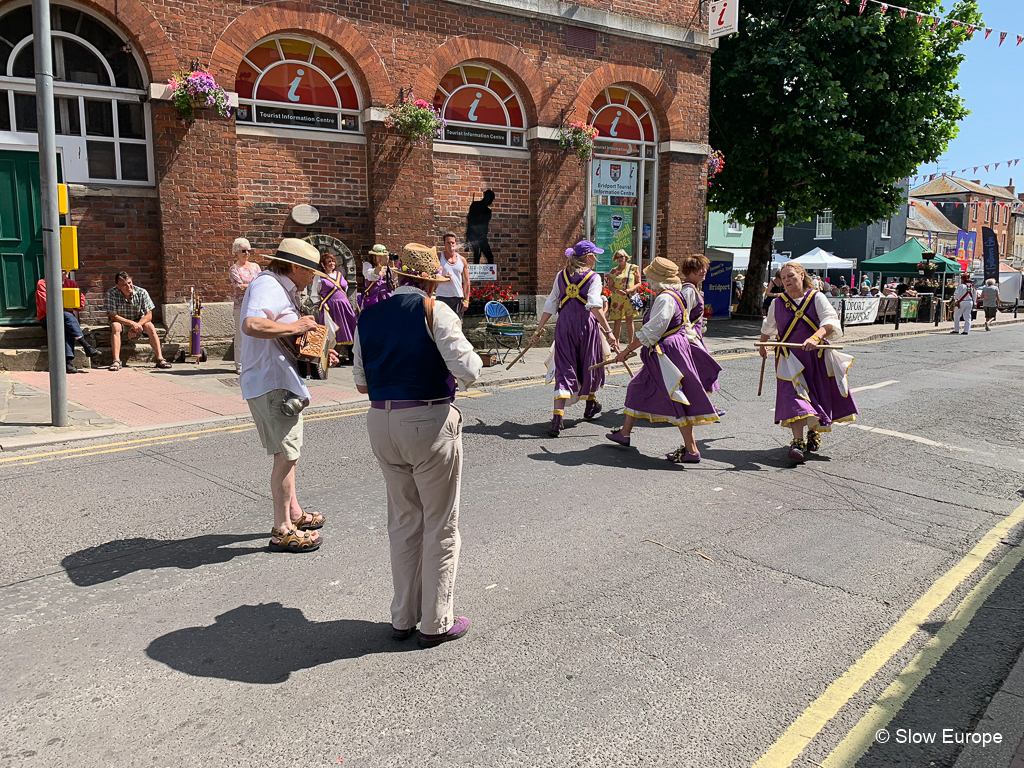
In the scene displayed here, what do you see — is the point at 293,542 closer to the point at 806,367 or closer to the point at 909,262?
the point at 806,367

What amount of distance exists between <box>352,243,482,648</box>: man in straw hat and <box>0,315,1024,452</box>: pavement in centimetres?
539

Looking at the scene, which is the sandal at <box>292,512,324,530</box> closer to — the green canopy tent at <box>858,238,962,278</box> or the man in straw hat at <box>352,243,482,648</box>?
the man in straw hat at <box>352,243,482,648</box>

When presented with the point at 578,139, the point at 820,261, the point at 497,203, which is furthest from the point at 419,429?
the point at 820,261

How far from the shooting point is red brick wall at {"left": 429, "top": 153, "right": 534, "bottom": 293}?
15281 mm

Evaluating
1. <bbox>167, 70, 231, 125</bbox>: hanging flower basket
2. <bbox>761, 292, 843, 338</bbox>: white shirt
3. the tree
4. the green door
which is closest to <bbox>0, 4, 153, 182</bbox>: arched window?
the green door

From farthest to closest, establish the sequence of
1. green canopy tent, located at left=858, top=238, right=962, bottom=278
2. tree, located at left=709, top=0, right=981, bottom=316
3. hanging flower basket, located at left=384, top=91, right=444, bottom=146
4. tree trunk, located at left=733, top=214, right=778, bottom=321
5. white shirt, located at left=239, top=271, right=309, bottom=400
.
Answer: green canopy tent, located at left=858, top=238, right=962, bottom=278, tree trunk, located at left=733, top=214, right=778, bottom=321, tree, located at left=709, top=0, right=981, bottom=316, hanging flower basket, located at left=384, top=91, right=444, bottom=146, white shirt, located at left=239, top=271, right=309, bottom=400

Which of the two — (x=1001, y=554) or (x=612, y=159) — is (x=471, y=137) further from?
(x=1001, y=554)

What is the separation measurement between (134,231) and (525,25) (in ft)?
27.8

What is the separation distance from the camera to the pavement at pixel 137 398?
813cm

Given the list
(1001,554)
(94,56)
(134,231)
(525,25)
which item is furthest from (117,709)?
(525,25)

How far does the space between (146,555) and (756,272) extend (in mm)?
21931

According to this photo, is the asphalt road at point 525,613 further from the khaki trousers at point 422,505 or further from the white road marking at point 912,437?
the white road marking at point 912,437

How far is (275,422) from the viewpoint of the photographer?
4.96 metres

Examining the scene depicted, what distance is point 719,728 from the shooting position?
3215mm
